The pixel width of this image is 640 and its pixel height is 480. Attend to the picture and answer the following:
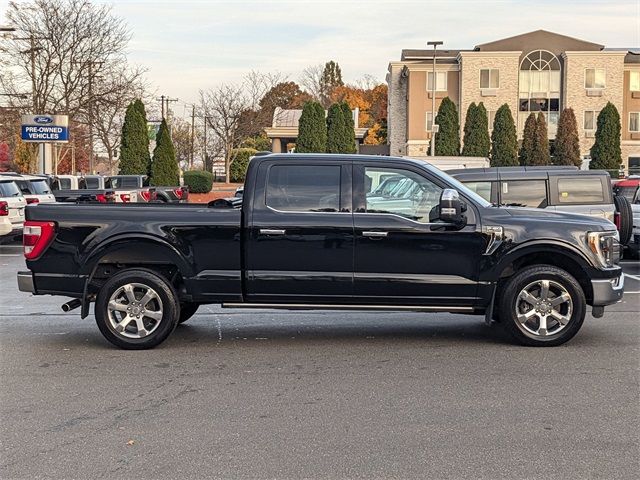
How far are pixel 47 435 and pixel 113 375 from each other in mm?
1572

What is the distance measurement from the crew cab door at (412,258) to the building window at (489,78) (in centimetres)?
5370

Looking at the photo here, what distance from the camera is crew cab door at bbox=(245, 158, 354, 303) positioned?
767 centimetres

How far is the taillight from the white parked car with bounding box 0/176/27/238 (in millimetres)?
12090

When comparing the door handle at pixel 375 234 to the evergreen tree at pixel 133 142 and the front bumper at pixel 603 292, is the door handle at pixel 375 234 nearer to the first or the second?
the front bumper at pixel 603 292

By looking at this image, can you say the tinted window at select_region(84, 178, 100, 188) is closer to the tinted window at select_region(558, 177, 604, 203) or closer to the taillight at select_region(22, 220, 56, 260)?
the tinted window at select_region(558, 177, 604, 203)

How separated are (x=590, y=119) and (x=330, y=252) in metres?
56.3

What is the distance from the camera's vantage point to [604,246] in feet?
25.7

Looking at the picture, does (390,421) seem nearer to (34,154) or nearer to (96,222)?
(96,222)

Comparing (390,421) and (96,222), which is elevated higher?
(96,222)

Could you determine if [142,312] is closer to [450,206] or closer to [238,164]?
[450,206]

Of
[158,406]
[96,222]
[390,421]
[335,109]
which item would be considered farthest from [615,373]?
[335,109]

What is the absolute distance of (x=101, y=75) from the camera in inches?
1619

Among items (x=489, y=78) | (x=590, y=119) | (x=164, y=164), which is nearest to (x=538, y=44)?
(x=489, y=78)

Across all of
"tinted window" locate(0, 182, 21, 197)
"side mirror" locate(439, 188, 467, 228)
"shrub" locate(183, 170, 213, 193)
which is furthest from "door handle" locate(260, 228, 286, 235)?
"shrub" locate(183, 170, 213, 193)
